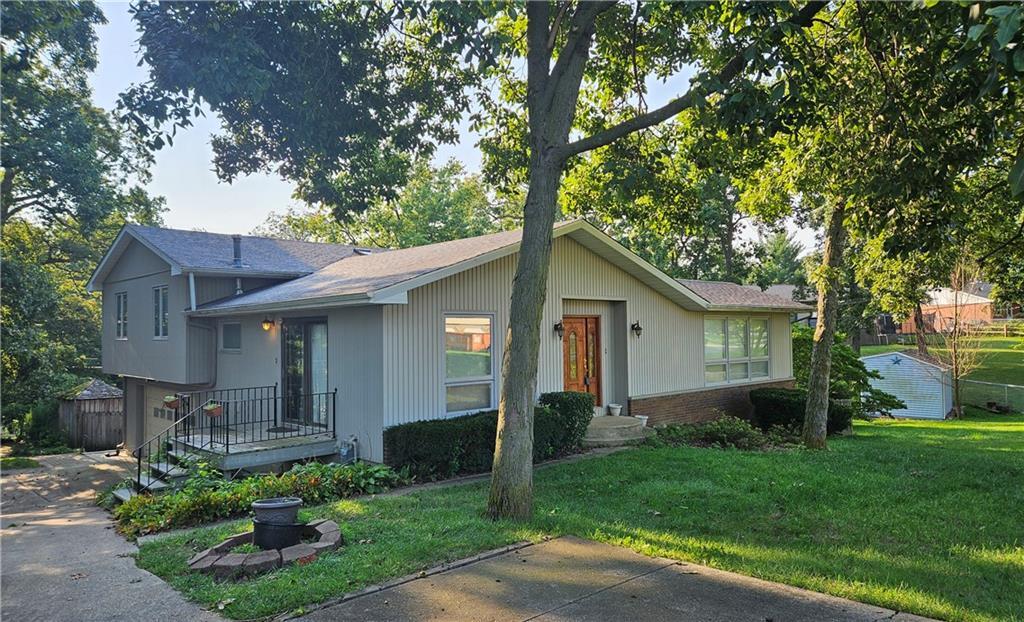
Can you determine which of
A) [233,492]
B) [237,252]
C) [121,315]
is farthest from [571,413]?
[121,315]

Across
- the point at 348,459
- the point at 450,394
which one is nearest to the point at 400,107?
the point at 450,394

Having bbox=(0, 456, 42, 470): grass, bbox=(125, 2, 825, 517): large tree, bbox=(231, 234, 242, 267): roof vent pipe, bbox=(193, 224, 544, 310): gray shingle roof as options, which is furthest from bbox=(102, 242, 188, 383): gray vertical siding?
bbox=(125, 2, 825, 517): large tree

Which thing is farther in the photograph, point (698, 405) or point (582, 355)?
point (698, 405)

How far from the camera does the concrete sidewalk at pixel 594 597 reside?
4.49 m

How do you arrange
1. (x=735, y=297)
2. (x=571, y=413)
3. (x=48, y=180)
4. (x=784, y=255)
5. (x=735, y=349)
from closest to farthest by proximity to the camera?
(x=571, y=413) → (x=735, y=349) → (x=735, y=297) → (x=48, y=180) → (x=784, y=255)

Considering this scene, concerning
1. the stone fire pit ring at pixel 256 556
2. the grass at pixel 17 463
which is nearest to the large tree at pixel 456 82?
the stone fire pit ring at pixel 256 556

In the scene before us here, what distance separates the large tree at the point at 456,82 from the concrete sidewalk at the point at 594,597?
1.59 m

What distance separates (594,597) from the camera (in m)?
4.85

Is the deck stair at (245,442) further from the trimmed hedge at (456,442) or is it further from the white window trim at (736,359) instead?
the white window trim at (736,359)

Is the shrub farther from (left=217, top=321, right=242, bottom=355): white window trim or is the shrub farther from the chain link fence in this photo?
the chain link fence

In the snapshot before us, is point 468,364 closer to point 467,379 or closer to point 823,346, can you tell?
point 467,379

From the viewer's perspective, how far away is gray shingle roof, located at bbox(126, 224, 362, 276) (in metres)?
14.2

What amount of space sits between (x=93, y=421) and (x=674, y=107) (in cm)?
2157

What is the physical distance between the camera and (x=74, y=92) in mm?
20703
